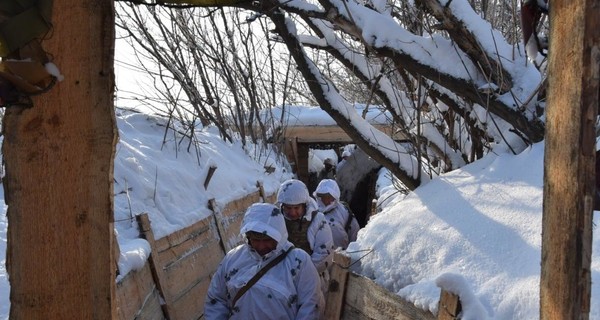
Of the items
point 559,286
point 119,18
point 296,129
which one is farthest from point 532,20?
point 296,129

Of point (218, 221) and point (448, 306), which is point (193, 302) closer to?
point (218, 221)

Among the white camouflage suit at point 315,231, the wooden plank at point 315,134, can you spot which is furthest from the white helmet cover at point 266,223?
the wooden plank at point 315,134

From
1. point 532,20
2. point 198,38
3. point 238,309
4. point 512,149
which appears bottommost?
point 238,309

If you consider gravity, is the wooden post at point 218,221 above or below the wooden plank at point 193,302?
above

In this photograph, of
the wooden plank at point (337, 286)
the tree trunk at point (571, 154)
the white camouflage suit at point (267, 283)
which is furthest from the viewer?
the white camouflage suit at point (267, 283)

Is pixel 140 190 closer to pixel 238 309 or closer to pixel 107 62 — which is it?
pixel 238 309

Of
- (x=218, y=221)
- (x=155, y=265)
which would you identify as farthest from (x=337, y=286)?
(x=218, y=221)

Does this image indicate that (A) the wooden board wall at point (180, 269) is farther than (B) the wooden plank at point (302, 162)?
No

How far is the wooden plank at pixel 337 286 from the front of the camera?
4.35 metres

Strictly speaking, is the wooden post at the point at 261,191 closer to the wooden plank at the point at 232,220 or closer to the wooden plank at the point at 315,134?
the wooden plank at the point at 232,220

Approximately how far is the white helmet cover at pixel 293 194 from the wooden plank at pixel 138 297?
1.72 metres

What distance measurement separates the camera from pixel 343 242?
27.3 ft

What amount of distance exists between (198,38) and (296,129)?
13.5ft

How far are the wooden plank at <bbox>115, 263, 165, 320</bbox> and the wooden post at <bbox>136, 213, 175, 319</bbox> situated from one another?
4cm
